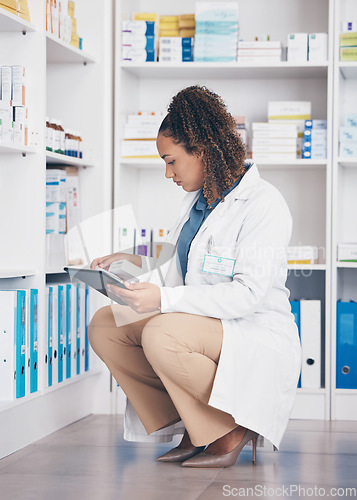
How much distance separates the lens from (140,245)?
3.15 meters

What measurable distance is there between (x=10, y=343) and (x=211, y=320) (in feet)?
2.24

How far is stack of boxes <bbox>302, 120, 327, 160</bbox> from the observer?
3.15 metres

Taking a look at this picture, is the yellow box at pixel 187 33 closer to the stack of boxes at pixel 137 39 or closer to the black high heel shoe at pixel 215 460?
the stack of boxes at pixel 137 39

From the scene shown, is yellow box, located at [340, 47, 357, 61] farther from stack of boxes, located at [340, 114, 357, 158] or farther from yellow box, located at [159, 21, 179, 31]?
yellow box, located at [159, 21, 179, 31]

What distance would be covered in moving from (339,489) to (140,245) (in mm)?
1463

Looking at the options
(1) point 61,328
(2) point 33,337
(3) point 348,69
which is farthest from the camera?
(3) point 348,69

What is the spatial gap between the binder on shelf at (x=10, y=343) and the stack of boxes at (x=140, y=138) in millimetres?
1048

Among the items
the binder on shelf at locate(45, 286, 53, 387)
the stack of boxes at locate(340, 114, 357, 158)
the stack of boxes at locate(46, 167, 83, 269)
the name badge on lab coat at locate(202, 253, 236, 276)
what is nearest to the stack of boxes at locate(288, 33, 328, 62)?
the stack of boxes at locate(340, 114, 357, 158)

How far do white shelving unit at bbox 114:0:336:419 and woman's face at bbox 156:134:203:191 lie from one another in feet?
3.08

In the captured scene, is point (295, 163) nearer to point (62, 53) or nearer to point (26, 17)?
point (62, 53)

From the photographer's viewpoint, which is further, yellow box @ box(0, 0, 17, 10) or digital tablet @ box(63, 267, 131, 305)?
yellow box @ box(0, 0, 17, 10)

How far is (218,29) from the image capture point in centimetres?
319

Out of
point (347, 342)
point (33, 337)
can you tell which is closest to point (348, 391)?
point (347, 342)

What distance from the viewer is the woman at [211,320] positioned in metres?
2.11
